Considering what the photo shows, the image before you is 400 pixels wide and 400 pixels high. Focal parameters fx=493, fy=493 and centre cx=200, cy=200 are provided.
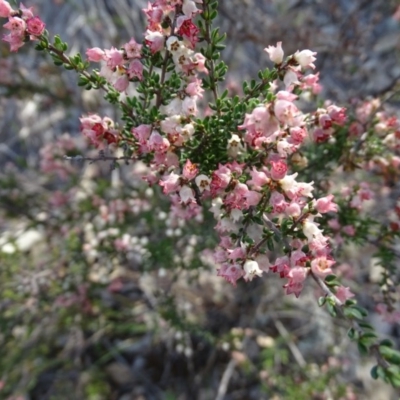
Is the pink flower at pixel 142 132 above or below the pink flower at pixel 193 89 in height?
below

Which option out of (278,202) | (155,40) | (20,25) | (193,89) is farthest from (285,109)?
(20,25)

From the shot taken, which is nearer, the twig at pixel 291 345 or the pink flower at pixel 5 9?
the pink flower at pixel 5 9

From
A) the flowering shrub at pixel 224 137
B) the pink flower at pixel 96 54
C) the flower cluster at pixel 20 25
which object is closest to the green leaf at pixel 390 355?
the flowering shrub at pixel 224 137

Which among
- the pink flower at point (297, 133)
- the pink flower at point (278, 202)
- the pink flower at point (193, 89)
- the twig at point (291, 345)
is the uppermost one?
the pink flower at point (193, 89)

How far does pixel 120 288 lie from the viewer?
478cm

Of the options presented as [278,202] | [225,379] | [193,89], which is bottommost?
[225,379]

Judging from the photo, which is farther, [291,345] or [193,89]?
[291,345]

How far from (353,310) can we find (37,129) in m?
5.40

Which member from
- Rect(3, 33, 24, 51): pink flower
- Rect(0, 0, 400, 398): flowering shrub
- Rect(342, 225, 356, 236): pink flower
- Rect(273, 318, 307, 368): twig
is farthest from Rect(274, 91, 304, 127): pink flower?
Rect(273, 318, 307, 368): twig

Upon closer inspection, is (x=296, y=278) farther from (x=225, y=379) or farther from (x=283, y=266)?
(x=225, y=379)

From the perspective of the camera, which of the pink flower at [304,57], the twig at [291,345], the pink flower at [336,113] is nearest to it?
the pink flower at [304,57]

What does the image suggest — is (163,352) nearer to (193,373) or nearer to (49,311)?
(193,373)

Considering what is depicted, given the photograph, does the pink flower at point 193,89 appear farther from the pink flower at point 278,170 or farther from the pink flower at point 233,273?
the pink flower at point 233,273

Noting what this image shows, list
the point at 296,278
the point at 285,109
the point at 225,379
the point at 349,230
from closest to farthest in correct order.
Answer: the point at 285,109 → the point at 296,278 → the point at 349,230 → the point at 225,379
